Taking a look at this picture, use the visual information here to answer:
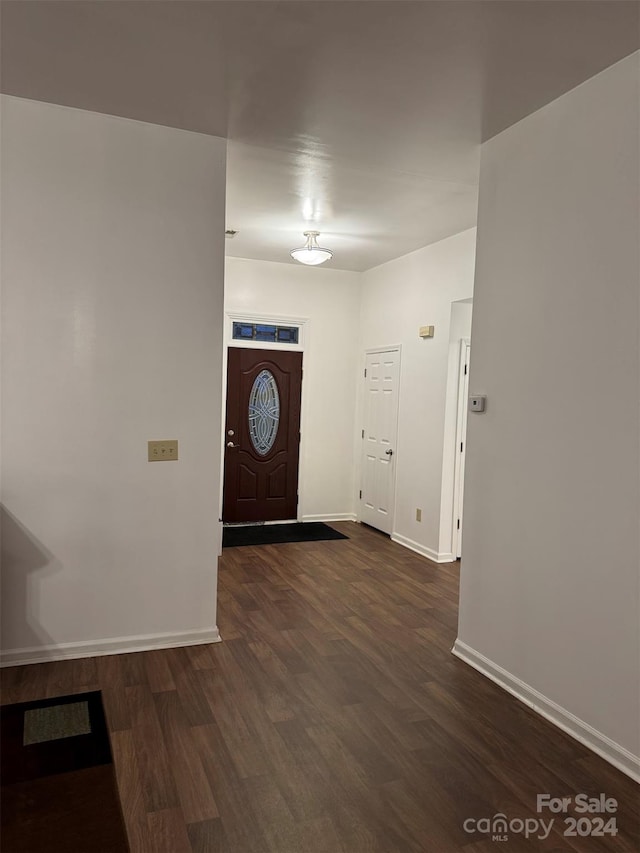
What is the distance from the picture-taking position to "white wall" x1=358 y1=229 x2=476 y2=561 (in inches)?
212

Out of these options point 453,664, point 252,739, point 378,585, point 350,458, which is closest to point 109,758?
point 252,739

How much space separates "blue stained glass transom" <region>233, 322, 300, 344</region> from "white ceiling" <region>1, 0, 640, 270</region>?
2.69 metres

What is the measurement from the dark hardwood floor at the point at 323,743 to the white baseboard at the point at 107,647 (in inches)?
2.1

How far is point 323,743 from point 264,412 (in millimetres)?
4426

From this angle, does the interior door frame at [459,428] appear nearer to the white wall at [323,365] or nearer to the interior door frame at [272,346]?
the white wall at [323,365]

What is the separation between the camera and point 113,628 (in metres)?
3.36

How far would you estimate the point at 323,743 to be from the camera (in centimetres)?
260

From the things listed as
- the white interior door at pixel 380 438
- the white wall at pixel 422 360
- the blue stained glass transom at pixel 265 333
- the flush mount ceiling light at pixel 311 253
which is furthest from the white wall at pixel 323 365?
the flush mount ceiling light at pixel 311 253

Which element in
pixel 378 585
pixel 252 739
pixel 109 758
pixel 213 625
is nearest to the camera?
pixel 109 758

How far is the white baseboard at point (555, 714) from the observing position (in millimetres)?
2449

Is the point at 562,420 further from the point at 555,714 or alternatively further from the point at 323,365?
the point at 323,365

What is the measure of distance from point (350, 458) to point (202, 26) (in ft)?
16.9

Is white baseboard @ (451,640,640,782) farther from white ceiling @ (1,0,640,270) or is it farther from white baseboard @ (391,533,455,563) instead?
white ceiling @ (1,0,640,270)

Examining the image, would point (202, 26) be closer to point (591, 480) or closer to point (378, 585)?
point (591, 480)
